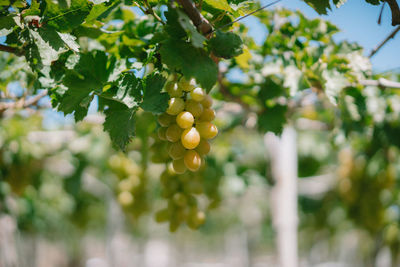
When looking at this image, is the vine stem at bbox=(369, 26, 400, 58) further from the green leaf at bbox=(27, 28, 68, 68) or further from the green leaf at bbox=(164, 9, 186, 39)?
the green leaf at bbox=(27, 28, 68, 68)

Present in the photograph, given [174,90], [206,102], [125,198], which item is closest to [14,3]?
[174,90]

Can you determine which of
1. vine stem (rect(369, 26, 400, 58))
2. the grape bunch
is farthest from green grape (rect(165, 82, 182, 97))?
vine stem (rect(369, 26, 400, 58))

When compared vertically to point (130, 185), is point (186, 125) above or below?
above

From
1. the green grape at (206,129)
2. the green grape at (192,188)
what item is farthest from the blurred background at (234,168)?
the green grape at (206,129)

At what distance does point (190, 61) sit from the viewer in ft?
2.79

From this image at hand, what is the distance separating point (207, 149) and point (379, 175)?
9.28ft

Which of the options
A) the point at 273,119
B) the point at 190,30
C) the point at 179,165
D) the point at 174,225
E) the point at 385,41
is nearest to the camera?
the point at 190,30

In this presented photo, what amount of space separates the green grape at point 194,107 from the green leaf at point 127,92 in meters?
0.16

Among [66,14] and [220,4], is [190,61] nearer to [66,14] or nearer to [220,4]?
[220,4]

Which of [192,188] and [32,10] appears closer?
[32,10]

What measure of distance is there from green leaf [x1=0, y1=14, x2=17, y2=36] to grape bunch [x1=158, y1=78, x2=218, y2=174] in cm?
46

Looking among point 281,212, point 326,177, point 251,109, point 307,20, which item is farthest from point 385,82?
point 326,177

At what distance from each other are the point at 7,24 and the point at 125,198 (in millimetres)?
2057

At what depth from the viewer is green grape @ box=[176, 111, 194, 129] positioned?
95cm
